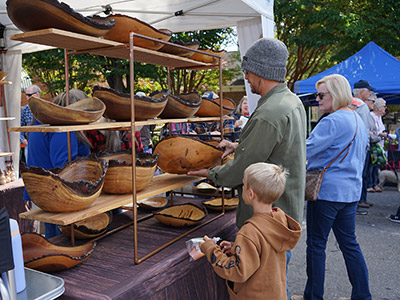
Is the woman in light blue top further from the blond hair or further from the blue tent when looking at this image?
the blue tent

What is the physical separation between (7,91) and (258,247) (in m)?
4.70

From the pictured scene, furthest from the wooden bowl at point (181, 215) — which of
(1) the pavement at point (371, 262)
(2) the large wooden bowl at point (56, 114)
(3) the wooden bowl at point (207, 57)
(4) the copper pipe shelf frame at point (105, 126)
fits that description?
(1) the pavement at point (371, 262)

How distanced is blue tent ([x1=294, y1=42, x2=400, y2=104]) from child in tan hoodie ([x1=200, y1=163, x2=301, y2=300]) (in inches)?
A: 217

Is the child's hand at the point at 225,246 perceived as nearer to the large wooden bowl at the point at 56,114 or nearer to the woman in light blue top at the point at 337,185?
the large wooden bowl at the point at 56,114

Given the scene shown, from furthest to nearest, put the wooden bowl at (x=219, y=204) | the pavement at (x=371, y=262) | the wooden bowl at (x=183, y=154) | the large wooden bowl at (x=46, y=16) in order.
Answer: the pavement at (x=371, y=262), the wooden bowl at (x=219, y=204), the wooden bowl at (x=183, y=154), the large wooden bowl at (x=46, y=16)

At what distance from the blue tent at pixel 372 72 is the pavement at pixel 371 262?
237cm

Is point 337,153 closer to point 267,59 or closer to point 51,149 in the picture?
point 267,59

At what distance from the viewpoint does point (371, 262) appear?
367 cm

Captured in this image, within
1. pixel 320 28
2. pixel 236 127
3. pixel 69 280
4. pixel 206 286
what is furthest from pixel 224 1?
pixel 320 28

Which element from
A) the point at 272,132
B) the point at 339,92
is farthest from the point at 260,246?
the point at 339,92

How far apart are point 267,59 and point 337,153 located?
40.2 inches

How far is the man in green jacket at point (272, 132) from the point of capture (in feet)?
5.90

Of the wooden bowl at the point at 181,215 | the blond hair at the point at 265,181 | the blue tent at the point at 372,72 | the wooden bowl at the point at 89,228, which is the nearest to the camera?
the blond hair at the point at 265,181

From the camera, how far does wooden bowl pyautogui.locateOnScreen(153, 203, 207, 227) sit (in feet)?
7.41
